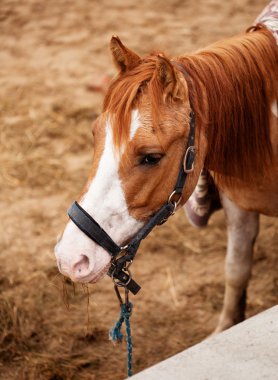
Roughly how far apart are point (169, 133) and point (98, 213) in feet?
1.26

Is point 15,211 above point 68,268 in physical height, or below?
below

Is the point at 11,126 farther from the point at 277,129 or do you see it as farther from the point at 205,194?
the point at 277,129

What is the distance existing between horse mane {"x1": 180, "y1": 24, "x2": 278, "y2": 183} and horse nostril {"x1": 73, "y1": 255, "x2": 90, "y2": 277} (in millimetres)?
691

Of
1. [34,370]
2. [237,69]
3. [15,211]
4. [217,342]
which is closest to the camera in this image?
[217,342]

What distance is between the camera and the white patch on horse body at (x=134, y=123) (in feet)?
6.90

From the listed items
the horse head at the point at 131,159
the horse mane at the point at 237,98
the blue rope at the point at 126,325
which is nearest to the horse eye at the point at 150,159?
the horse head at the point at 131,159

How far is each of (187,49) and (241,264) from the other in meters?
3.54

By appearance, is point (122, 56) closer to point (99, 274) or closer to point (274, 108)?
point (274, 108)

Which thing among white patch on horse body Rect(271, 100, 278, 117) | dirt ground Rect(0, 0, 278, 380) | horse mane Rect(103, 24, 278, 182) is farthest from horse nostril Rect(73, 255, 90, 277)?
white patch on horse body Rect(271, 100, 278, 117)

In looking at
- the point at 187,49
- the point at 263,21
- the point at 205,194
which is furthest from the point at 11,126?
the point at 263,21

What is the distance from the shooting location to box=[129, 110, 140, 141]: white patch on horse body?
210cm

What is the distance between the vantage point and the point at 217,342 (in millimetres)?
2221

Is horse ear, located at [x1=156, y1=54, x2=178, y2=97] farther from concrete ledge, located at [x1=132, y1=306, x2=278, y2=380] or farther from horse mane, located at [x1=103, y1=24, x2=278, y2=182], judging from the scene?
concrete ledge, located at [x1=132, y1=306, x2=278, y2=380]

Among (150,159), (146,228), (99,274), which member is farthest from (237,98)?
(99,274)
